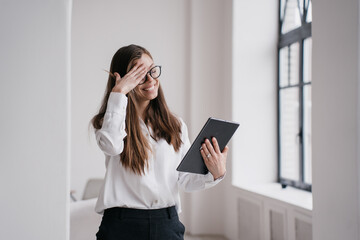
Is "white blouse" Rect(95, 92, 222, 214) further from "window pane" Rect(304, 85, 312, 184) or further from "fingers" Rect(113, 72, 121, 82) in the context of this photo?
"window pane" Rect(304, 85, 312, 184)

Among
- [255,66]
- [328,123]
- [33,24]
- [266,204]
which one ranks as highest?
[255,66]

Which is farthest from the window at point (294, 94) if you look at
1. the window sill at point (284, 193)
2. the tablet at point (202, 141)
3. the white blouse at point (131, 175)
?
the white blouse at point (131, 175)

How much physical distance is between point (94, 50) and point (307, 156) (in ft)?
8.82

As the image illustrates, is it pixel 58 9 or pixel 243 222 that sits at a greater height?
pixel 58 9

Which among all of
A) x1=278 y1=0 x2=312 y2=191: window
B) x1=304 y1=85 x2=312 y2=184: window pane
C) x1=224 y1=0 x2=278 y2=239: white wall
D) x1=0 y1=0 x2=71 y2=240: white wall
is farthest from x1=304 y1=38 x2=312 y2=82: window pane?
x1=0 y1=0 x2=71 y2=240: white wall

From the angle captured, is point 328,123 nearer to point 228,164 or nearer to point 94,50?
point 228,164

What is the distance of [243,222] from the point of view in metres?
4.21

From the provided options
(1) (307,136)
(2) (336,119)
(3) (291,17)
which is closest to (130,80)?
(2) (336,119)

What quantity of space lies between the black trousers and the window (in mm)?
2755

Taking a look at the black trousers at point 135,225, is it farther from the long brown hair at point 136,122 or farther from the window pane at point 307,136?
the window pane at point 307,136

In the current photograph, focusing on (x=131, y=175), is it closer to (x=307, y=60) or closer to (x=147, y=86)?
(x=147, y=86)

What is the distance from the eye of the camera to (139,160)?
147cm

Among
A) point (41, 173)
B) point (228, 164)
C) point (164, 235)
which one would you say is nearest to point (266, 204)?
point (228, 164)

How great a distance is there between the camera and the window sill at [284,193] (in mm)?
3311
